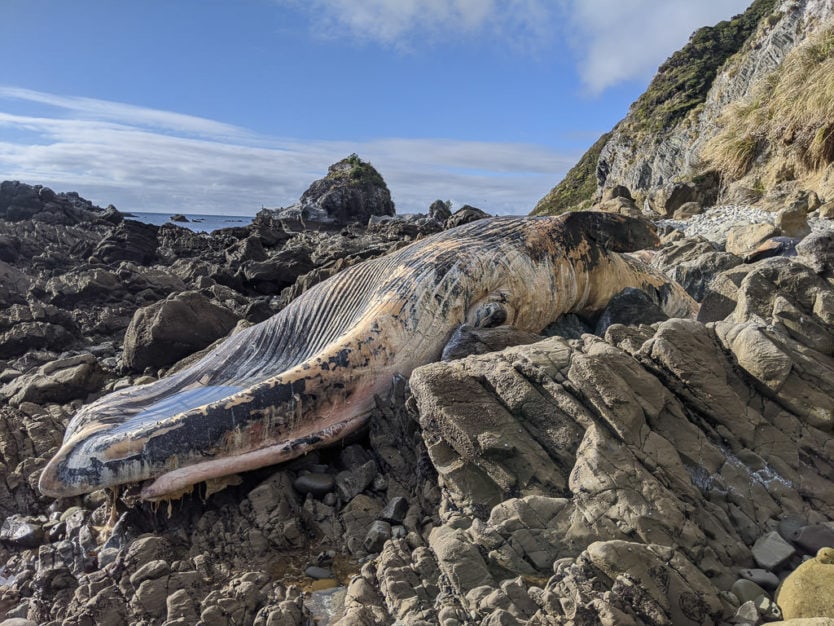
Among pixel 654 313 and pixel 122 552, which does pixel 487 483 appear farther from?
pixel 654 313

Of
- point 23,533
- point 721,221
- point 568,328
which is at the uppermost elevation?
point 721,221

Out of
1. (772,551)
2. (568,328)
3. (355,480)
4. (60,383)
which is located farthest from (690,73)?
(772,551)

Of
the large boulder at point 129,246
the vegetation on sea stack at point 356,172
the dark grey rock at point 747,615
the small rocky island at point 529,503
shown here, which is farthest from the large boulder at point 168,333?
the vegetation on sea stack at point 356,172

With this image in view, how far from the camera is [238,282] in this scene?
15102 millimetres

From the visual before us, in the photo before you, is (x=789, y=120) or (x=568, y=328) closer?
(x=568, y=328)

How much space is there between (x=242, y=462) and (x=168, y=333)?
398cm

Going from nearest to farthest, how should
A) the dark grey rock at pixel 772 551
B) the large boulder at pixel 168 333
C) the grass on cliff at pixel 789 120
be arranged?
the dark grey rock at pixel 772 551
the large boulder at pixel 168 333
the grass on cliff at pixel 789 120

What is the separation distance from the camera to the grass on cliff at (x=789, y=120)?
13.9 metres

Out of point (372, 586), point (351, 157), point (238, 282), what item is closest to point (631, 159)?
point (238, 282)

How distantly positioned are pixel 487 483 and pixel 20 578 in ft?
10.9

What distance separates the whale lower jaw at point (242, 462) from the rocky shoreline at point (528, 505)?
121 mm

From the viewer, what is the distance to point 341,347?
→ 526 centimetres

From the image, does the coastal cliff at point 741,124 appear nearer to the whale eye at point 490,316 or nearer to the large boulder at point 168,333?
the whale eye at point 490,316

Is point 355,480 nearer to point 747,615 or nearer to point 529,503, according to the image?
point 529,503
